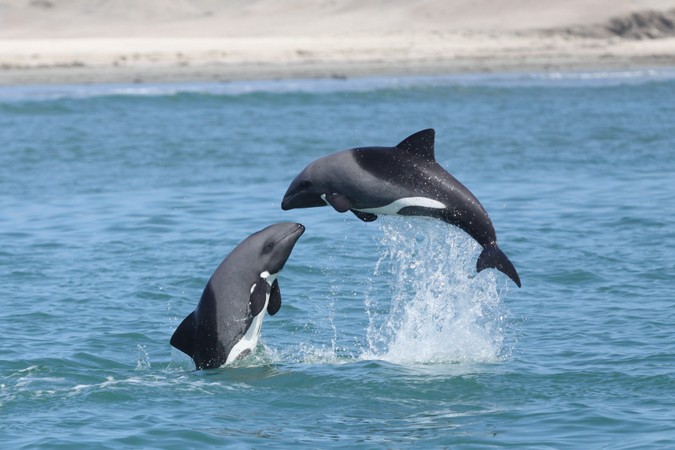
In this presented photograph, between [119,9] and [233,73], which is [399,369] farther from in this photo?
[119,9]

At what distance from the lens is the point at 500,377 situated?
1237cm

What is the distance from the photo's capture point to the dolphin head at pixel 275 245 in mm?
11945

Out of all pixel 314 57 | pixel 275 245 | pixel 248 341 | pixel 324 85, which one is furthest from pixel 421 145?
pixel 314 57

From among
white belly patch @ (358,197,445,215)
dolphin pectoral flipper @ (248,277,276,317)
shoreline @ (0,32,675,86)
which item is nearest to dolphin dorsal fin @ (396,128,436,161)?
white belly patch @ (358,197,445,215)

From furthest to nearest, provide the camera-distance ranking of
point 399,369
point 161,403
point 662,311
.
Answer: point 662,311, point 399,369, point 161,403

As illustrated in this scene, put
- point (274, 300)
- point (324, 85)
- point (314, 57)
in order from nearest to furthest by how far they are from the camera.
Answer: point (274, 300) < point (324, 85) < point (314, 57)

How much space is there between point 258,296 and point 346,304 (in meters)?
4.39

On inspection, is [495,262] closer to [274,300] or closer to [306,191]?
[306,191]

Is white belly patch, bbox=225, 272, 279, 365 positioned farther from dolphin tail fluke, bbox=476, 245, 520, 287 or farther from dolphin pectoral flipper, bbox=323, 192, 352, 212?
dolphin tail fluke, bbox=476, 245, 520, 287

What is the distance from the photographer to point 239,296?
476 inches

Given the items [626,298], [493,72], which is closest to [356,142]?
[626,298]

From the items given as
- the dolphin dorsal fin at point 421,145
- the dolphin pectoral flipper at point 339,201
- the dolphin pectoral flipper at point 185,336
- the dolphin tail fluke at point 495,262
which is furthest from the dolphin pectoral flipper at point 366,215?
the dolphin pectoral flipper at point 185,336

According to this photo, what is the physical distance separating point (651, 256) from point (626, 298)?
262cm

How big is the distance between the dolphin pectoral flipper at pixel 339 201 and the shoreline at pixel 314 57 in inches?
1858
